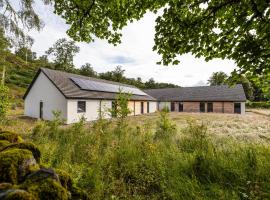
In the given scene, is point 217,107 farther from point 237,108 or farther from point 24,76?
point 24,76

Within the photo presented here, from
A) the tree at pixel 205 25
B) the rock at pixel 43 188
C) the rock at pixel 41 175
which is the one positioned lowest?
the rock at pixel 43 188

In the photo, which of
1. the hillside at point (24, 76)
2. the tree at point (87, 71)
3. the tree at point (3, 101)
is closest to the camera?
the tree at point (3, 101)

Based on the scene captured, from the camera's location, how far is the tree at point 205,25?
3.47m

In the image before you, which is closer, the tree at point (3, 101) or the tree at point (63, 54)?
the tree at point (3, 101)

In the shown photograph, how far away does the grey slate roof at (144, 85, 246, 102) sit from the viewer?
A: 3606cm

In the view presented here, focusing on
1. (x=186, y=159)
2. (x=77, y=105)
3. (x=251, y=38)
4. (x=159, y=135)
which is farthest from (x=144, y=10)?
(x=77, y=105)

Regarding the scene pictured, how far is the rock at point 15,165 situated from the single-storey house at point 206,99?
3406 centimetres

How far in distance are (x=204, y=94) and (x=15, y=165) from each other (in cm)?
4142

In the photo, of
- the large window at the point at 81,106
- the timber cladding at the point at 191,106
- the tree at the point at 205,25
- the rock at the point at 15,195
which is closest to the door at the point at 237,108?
the timber cladding at the point at 191,106

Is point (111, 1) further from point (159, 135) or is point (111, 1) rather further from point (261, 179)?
point (159, 135)

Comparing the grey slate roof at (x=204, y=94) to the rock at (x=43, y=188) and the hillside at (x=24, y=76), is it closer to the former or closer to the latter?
the hillside at (x=24, y=76)

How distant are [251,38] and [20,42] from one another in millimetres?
9690

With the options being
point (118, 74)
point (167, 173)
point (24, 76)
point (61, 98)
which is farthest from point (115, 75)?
point (167, 173)

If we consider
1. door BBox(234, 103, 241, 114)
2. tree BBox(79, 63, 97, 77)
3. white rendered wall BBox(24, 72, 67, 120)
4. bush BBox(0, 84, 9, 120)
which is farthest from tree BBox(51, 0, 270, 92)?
tree BBox(79, 63, 97, 77)
